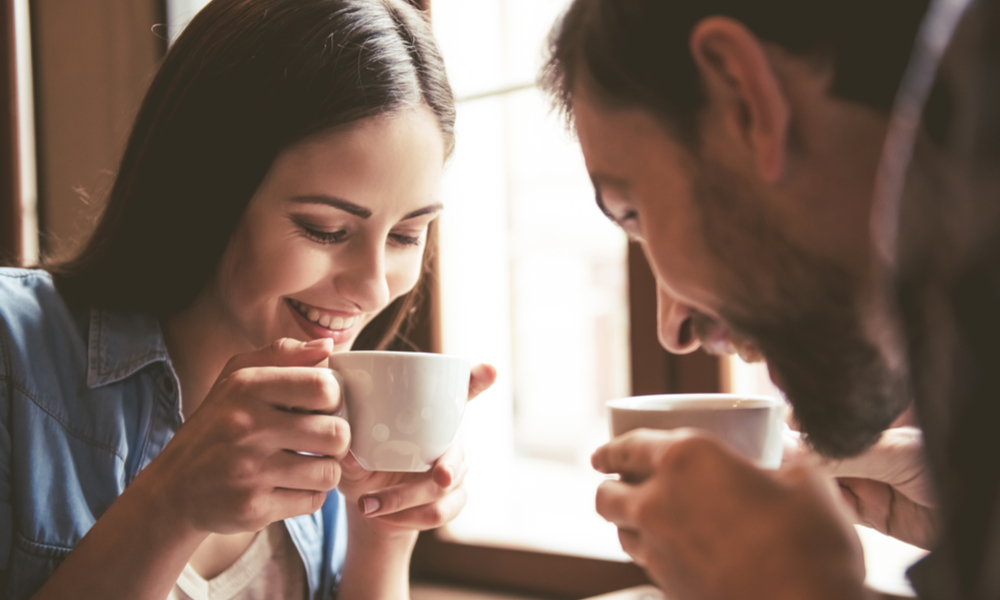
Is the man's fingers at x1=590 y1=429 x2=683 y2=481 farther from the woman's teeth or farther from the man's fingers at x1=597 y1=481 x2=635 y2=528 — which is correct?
the woman's teeth

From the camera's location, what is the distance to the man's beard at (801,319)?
66 cm

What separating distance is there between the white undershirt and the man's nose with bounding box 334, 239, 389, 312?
1.50 feet

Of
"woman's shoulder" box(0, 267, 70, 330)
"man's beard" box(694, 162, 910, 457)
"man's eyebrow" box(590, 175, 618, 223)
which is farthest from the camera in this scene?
"woman's shoulder" box(0, 267, 70, 330)

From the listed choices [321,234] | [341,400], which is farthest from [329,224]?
[341,400]

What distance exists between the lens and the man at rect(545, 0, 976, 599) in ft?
1.54

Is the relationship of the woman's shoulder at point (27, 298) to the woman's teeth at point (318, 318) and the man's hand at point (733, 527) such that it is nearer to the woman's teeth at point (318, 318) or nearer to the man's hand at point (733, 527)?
the woman's teeth at point (318, 318)

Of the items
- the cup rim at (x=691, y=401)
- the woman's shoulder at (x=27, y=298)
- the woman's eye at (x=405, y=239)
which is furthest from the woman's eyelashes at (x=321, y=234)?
the cup rim at (x=691, y=401)

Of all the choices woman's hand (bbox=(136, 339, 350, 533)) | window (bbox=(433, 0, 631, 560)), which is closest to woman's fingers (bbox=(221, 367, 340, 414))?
woman's hand (bbox=(136, 339, 350, 533))

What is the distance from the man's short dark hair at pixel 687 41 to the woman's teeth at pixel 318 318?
551mm

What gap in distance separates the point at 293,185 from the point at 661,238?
1.95 ft

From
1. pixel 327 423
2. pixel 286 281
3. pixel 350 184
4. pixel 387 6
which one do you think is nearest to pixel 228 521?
pixel 327 423

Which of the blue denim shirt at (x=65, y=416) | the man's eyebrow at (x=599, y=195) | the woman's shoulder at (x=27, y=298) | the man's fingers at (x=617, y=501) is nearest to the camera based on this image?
the man's fingers at (x=617, y=501)

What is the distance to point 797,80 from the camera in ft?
1.94

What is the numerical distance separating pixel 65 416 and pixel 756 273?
3.26 ft
